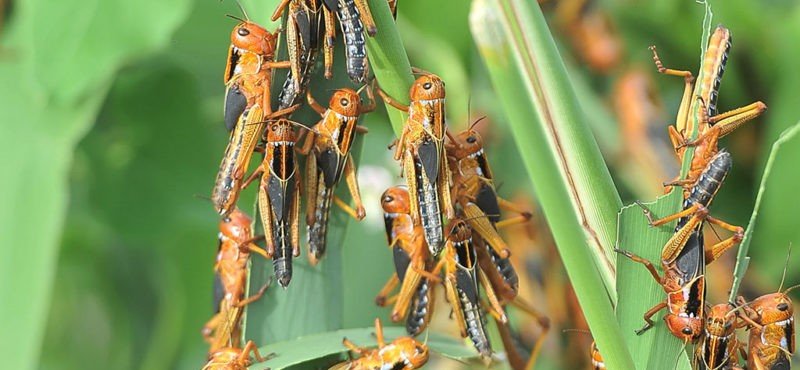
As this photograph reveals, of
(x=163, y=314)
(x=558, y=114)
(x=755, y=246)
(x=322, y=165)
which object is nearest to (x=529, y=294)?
(x=755, y=246)

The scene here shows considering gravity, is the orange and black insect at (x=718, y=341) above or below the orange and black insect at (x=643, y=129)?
below

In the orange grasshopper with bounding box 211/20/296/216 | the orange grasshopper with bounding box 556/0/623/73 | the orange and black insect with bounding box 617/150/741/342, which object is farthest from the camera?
the orange grasshopper with bounding box 556/0/623/73

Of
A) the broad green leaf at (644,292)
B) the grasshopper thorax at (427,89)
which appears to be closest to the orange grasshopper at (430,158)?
the grasshopper thorax at (427,89)

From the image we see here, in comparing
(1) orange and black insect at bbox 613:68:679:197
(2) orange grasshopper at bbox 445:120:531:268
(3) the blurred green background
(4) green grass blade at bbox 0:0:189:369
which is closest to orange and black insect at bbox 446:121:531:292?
(2) orange grasshopper at bbox 445:120:531:268

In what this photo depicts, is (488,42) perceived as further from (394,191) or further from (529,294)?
(529,294)

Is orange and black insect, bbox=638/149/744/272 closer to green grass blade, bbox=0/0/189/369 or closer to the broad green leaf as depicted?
the broad green leaf

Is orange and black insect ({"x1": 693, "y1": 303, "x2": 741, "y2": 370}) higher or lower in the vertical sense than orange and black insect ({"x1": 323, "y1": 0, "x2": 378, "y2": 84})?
lower

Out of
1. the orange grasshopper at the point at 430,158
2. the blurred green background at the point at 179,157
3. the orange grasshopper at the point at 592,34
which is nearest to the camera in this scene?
the orange grasshopper at the point at 430,158

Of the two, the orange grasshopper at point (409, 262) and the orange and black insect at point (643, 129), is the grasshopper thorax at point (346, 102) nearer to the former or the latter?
the orange grasshopper at point (409, 262)
